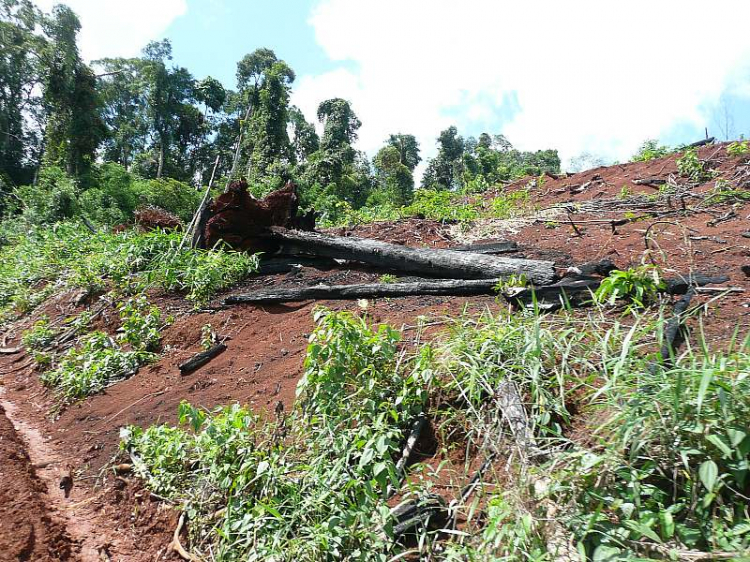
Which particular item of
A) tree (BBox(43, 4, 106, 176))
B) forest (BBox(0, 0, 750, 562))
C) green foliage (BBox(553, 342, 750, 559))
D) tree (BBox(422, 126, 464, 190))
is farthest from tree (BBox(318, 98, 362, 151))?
green foliage (BBox(553, 342, 750, 559))

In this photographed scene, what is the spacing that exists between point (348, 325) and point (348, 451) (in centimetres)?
73

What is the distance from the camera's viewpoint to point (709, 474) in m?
1.51

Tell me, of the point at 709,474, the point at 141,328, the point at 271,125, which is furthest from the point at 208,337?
the point at 271,125

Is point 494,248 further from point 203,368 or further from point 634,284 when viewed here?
point 203,368

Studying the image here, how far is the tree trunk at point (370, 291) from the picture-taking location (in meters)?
4.18

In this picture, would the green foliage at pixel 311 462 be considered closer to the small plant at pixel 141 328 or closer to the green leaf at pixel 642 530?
the green leaf at pixel 642 530

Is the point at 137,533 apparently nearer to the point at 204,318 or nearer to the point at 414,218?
the point at 204,318

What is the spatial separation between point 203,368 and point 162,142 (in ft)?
104

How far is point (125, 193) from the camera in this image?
18.2m

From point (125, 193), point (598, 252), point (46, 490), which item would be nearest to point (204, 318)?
point (46, 490)

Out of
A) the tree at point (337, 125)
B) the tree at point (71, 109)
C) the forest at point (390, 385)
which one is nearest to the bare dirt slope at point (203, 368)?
the forest at point (390, 385)

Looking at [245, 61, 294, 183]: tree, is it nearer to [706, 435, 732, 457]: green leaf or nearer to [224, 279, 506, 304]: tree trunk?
[224, 279, 506, 304]: tree trunk

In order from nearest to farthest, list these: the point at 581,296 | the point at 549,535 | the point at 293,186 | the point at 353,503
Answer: the point at 549,535, the point at 353,503, the point at 581,296, the point at 293,186

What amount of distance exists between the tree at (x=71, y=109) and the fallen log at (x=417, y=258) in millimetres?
17781
